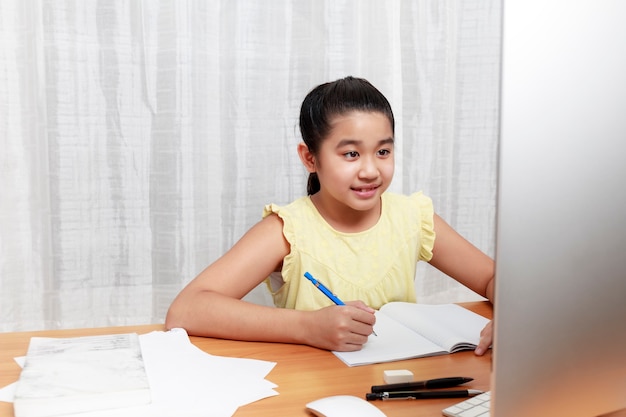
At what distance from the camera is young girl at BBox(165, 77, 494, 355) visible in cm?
134

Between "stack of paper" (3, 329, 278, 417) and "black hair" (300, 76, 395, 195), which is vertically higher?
"black hair" (300, 76, 395, 195)

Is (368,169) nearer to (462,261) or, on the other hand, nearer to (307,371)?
(462,261)

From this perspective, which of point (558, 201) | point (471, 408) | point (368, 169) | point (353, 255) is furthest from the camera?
point (353, 255)

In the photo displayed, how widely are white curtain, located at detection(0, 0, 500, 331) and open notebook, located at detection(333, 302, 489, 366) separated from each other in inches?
31.4

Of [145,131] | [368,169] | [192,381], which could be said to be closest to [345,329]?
[192,381]

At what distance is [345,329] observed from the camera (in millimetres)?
998

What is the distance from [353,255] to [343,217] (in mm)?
84

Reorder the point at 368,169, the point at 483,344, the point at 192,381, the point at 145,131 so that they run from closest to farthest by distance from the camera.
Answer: the point at 192,381, the point at 483,344, the point at 368,169, the point at 145,131

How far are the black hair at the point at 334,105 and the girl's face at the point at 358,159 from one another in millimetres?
A: 15

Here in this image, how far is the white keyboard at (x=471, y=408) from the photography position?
76 cm

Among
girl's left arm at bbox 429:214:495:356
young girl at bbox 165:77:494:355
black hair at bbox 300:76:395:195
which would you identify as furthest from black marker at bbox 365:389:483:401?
black hair at bbox 300:76:395:195

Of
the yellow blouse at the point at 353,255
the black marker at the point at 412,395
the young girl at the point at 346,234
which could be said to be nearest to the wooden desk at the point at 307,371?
the black marker at the point at 412,395

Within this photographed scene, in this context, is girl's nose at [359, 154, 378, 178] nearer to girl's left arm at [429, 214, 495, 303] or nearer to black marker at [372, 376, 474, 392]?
girl's left arm at [429, 214, 495, 303]

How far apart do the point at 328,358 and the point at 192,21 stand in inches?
44.1
